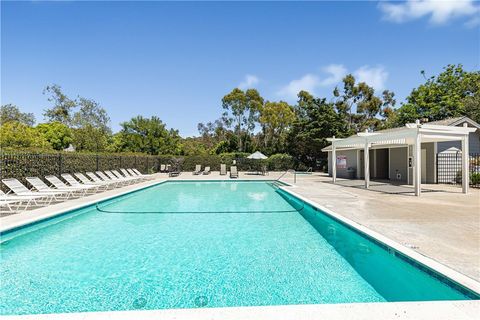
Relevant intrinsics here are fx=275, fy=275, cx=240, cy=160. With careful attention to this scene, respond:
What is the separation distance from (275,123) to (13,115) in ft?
134

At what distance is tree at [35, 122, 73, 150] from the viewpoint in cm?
3347

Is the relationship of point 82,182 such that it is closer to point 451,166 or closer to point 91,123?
point 451,166

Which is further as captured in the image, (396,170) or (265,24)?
(396,170)

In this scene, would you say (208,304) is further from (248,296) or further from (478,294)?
(478,294)

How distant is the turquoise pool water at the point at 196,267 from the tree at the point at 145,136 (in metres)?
27.3

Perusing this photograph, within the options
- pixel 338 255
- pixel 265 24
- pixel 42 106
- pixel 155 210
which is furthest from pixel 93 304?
pixel 42 106

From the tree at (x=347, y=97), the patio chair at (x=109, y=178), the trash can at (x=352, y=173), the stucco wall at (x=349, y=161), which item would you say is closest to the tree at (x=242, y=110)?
the tree at (x=347, y=97)

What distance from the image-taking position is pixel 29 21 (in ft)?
45.6

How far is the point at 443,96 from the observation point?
29172 mm

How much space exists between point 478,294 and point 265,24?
15419 mm

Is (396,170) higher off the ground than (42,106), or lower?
lower

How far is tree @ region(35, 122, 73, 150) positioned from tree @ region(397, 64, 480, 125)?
132ft

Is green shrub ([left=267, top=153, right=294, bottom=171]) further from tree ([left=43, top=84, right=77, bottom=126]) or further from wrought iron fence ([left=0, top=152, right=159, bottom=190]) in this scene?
tree ([left=43, top=84, right=77, bottom=126])

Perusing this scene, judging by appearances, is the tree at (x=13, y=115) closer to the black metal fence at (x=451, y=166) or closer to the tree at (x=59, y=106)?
the tree at (x=59, y=106)
